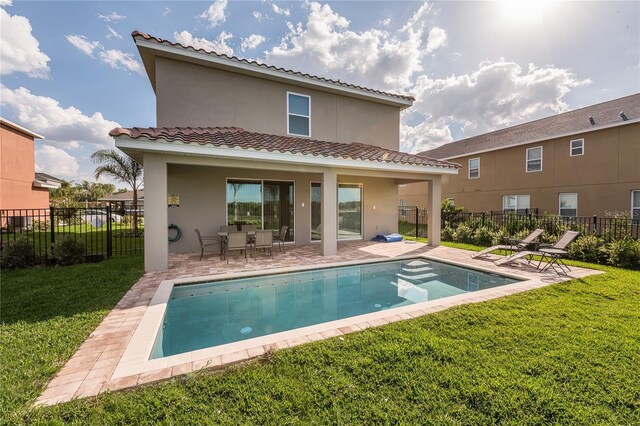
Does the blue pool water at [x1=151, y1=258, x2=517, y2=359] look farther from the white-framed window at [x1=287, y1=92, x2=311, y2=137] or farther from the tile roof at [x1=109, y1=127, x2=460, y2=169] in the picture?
the white-framed window at [x1=287, y1=92, x2=311, y2=137]

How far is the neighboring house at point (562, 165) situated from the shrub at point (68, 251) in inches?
745

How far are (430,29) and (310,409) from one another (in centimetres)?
1684

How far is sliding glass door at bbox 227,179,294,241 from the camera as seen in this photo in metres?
12.0

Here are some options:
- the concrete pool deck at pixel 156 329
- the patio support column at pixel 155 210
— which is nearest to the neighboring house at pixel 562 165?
the concrete pool deck at pixel 156 329

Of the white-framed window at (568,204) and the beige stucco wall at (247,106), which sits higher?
the beige stucco wall at (247,106)

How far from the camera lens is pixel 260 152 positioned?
850 centimetres

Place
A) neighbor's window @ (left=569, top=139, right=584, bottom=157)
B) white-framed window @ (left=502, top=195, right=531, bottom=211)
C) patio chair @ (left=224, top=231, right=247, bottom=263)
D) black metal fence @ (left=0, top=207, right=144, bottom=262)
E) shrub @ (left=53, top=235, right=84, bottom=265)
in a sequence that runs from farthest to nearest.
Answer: white-framed window @ (left=502, top=195, right=531, bottom=211), neighbor's window @ (left=569, top=139, right=584, bottom=157), patio chair @ (left=224, top=231, right=247, bottom=263), black metal fence @ (left=0, top=207, right=144, bottom=262), shrub @ (left=53, top=235, right=84, bottom=265)

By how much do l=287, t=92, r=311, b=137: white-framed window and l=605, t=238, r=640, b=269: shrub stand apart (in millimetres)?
12481

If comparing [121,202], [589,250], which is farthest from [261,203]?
[121,202]

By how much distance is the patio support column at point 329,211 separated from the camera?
10.2 meters

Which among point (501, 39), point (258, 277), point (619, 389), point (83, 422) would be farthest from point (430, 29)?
point (83, 422)

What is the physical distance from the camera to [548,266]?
855cm

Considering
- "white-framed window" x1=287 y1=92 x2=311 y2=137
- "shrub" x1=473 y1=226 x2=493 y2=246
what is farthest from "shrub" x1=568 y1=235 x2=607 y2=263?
"white-framed window" x1=287 y1=92 x2=311 y2=137

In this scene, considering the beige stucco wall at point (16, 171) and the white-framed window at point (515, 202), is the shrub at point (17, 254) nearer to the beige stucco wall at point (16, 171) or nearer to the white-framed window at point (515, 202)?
the beige stucco wall at point (16, 171)
